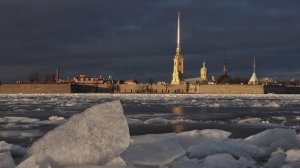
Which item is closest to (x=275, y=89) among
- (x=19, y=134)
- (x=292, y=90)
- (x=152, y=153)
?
(x=292, y=90)

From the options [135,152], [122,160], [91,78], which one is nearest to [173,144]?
[135,152]

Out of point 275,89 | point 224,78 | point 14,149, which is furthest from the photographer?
point 224,78

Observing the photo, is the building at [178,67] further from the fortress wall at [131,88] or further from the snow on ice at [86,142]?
the snow on ice at [86,142]

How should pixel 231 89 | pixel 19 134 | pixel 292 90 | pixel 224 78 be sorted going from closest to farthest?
pixel 19 134 < pixel 231 89 < pixel 292 90 < pixel 224 78

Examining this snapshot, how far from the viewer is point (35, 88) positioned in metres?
110

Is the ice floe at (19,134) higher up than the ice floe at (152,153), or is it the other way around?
the ice floe at (152,153)

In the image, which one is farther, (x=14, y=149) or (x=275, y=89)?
(x=275, y=89)

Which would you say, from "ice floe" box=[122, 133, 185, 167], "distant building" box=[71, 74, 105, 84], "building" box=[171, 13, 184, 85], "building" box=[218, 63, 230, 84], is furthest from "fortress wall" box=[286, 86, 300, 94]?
"ice floe" box=[122, 133, 185, 167]

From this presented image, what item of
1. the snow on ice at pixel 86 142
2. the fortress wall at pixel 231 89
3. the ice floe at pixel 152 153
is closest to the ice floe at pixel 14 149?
the snow on ice at pixel 86 142

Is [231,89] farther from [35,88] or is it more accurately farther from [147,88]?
[35,88]

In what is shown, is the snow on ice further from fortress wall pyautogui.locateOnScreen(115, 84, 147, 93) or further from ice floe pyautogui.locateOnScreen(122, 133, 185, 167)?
fortress wall pyautogui.locateOnScreen(115, 84, 147, 93)

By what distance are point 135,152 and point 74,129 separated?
1079 mm

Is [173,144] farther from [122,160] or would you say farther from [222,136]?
[222,136]

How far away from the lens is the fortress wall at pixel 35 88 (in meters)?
107
